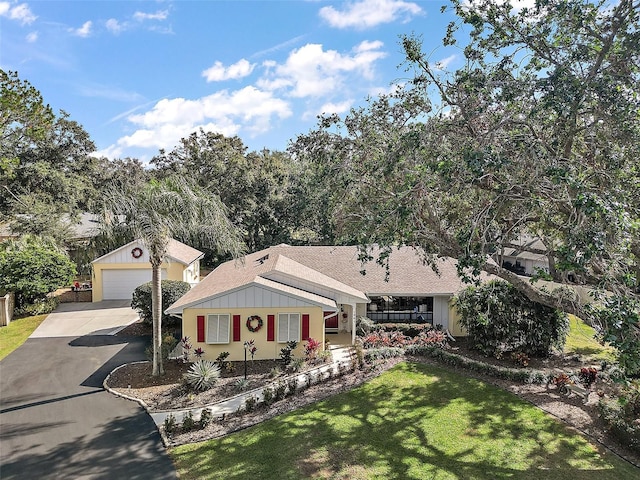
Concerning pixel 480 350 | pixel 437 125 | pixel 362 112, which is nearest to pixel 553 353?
pixel 480 350

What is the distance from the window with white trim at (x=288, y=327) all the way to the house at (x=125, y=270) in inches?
487

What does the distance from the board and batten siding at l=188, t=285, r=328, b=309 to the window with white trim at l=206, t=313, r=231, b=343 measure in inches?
16.0

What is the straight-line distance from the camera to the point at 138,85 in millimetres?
16406

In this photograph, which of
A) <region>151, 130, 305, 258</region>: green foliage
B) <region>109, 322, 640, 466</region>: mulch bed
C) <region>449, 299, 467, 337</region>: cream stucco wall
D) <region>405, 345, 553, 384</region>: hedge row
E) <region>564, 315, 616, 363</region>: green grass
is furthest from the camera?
<region>151, 130, 305, 258</region>: green foliage

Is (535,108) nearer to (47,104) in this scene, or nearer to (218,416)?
(218,416)

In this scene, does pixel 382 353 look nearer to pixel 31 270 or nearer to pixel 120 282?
pixel 120 282

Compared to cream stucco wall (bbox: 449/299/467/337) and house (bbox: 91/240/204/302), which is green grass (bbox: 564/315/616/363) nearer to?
cream stucco wall (bbox: 449/299/467/337)

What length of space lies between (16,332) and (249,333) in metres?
12.9

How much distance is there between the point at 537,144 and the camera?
904cm

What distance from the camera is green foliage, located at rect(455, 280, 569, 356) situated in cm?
1466

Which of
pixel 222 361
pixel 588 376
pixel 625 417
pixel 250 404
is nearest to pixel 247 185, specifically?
pixel 222 361

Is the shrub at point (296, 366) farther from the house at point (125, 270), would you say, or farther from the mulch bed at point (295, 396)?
the house at point (125, 270)

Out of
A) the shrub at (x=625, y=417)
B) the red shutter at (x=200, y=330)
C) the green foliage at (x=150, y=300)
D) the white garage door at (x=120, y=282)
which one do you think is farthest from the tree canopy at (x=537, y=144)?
the white garage door at (x=120, y=282)

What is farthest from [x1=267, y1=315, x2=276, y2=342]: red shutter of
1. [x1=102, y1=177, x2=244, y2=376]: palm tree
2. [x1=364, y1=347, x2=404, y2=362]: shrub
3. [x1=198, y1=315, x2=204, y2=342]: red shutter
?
[x1=364, y1=347, x2=404, y2=362]: shrub
